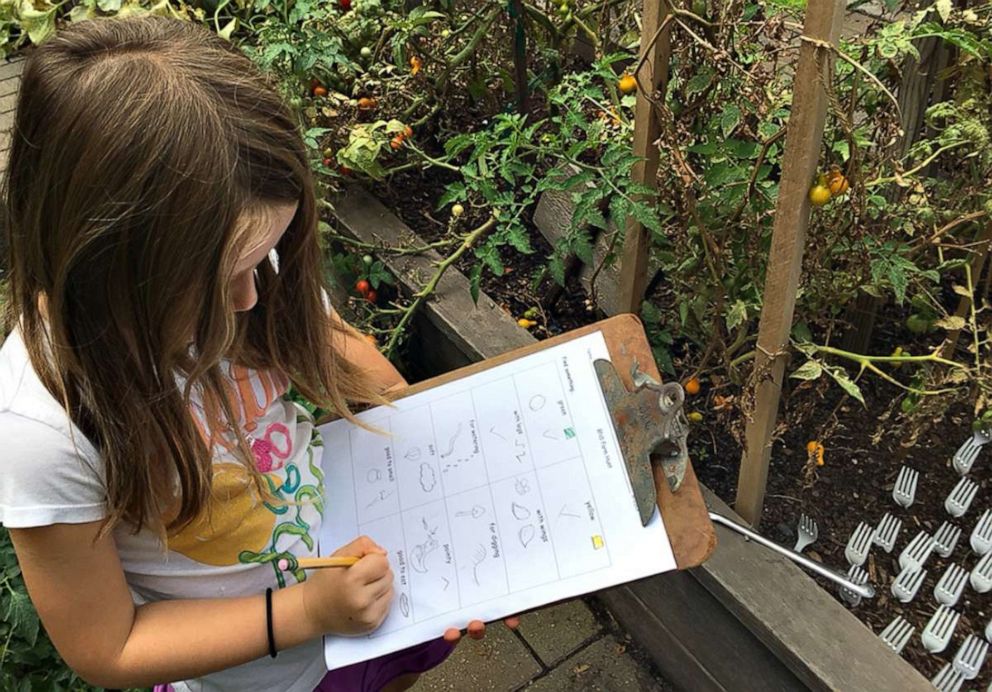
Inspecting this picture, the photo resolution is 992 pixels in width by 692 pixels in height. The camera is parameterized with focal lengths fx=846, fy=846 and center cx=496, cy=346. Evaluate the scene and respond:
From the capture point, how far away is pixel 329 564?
Result: 3.35 feet

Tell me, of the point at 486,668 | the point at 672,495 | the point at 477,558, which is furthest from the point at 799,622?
the point at 486,668

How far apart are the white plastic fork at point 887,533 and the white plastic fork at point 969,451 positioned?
0.17 meters

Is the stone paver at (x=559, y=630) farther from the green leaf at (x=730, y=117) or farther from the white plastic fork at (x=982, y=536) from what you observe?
the green leaf at (x=730, y=117)

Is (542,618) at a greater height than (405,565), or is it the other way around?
(405,565)

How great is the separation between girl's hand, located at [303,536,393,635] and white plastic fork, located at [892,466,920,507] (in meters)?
1.18

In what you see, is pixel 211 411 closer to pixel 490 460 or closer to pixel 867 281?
pixel 490 460

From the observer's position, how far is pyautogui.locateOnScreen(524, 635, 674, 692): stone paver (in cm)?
189

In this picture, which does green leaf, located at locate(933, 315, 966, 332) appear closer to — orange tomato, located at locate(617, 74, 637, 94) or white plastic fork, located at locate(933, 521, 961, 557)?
white plastic fork, located at locate(933, 521, 961, 557)

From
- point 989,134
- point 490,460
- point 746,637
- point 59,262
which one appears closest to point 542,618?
point 746,637

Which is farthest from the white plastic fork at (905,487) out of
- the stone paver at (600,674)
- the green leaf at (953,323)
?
the stone paver at (600,674)

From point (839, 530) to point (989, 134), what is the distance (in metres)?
0.82

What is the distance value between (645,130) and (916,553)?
973mm

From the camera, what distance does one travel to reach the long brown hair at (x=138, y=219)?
79cm

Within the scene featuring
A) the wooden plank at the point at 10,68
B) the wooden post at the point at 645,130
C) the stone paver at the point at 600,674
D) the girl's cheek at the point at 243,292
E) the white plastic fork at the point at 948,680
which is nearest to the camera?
the girl's cheek at the point at 243,292
